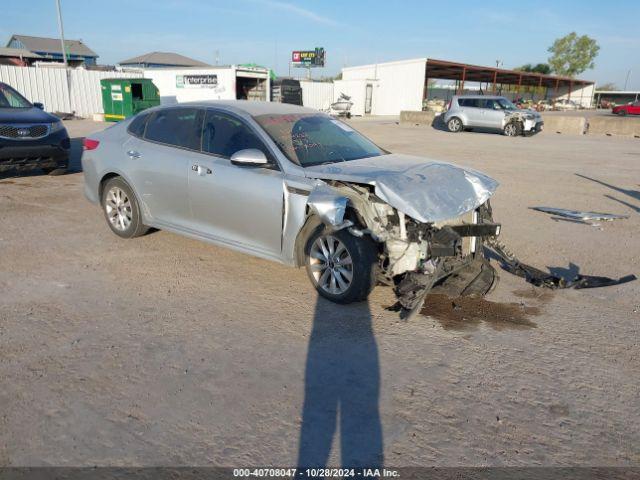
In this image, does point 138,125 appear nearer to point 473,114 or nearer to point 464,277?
point 464,277

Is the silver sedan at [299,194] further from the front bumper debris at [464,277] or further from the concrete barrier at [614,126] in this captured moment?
the concrete barrier at [614,126]

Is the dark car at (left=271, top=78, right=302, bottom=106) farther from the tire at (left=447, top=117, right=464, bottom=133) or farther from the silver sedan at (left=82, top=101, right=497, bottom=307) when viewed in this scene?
the silver sedan at (left=82, top=101, right=497, bottom=307)

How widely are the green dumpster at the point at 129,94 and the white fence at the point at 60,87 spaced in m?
4.95

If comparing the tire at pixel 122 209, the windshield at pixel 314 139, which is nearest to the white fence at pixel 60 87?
the tire at pixel 122 209

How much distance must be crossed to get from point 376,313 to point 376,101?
40.4m

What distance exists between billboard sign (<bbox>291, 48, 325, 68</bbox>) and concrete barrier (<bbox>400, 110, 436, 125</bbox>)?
26581mm

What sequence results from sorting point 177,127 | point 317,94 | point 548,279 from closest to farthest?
point 548,279 → point 177,127 → point 317,94

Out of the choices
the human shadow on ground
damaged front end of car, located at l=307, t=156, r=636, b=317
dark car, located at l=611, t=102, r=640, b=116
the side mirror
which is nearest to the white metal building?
dark car, located at l=611, t=102, r=640, b=116

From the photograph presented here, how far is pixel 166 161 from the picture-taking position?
5.38m

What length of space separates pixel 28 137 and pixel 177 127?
5.35 meters

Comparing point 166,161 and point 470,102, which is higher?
point 470,102

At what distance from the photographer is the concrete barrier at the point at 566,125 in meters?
25.5

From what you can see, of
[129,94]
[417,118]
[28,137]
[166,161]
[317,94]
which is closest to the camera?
[166,161]

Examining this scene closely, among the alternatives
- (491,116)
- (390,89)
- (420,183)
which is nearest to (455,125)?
(491,116)
